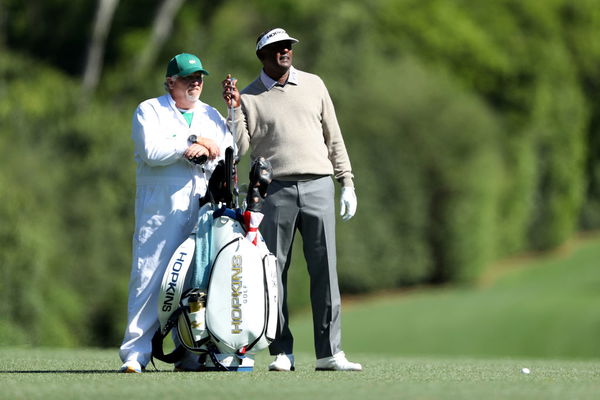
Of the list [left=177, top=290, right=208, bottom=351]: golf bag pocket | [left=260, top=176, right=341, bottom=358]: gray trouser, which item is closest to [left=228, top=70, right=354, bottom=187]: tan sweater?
[left=260, top=176, right=341, bottom=358]: gray trouser

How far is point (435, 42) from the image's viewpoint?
46.8 metres

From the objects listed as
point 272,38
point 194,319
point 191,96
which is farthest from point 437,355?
point 194,319

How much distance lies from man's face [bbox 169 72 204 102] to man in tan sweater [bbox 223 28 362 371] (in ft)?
0.85

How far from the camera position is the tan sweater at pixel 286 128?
7.81 metres

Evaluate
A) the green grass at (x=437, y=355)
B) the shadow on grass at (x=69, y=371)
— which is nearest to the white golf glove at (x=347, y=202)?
the green grass at (x=437, y=355)

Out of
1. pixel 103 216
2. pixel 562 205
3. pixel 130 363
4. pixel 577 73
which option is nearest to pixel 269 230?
pixel 130 363

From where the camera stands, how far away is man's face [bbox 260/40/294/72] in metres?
7.86

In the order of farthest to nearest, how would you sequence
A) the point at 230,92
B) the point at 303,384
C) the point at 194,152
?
the point at 230,92 < the point at 194,152 < the point at 303,384

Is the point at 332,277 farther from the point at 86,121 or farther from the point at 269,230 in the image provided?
the point at 86,121

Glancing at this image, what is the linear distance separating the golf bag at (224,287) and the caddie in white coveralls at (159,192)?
0.11m

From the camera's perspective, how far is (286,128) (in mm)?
7832

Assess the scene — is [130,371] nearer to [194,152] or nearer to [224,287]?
[224,287]

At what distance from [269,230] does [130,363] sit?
1.19m

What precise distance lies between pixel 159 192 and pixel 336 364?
149 cm
